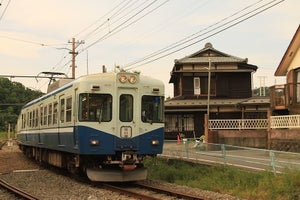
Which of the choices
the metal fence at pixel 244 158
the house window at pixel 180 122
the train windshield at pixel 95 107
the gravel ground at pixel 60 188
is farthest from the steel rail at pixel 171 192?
the house window at pixel 180 122

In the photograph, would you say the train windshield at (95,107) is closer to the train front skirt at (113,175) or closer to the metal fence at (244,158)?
the train front skirt at (113,175)

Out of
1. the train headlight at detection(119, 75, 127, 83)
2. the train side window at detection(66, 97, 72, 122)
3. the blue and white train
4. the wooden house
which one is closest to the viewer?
the blue and white train

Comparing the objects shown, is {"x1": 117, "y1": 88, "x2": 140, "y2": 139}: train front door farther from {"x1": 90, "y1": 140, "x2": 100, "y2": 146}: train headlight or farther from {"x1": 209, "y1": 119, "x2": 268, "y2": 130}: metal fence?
{"x1": 209, "y1": 119, "x2": 268, "y2": 130}: metal fence

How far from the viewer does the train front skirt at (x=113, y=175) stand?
1234 centimetres

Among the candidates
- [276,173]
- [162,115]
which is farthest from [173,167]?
[276,173]

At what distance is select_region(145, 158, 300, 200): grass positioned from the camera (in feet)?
32.9

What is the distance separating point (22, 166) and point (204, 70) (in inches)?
782

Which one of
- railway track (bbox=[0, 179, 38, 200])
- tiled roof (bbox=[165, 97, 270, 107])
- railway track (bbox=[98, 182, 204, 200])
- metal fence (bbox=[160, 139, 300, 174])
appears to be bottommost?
railway track (bbox=[0, 179, 38, 200])

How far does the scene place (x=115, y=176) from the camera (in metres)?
12.4

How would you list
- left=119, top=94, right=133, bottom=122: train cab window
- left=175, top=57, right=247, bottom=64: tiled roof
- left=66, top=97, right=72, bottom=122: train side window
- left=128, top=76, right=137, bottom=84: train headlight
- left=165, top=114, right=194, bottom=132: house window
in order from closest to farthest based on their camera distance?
1. left=119, top=94, right=133, bottom=122: train cab window
2. left=128, top=76, right=137, bottom=84: train headlight
3. left=66, top=97, right=72, bottom=122: train side window
4. left=165, top=114, right=194, bottom=132: house window
5. left=175, top=57, right=247, bottom=64: tiled roof

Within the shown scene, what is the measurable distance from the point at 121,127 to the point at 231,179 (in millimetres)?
3365

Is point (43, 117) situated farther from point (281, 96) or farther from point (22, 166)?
point (281, 96)

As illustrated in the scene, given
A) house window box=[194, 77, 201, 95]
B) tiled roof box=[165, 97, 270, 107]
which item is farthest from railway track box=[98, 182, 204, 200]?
house window box=[194, 77, 201, 95]

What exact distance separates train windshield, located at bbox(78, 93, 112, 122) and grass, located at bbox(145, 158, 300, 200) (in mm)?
3094
